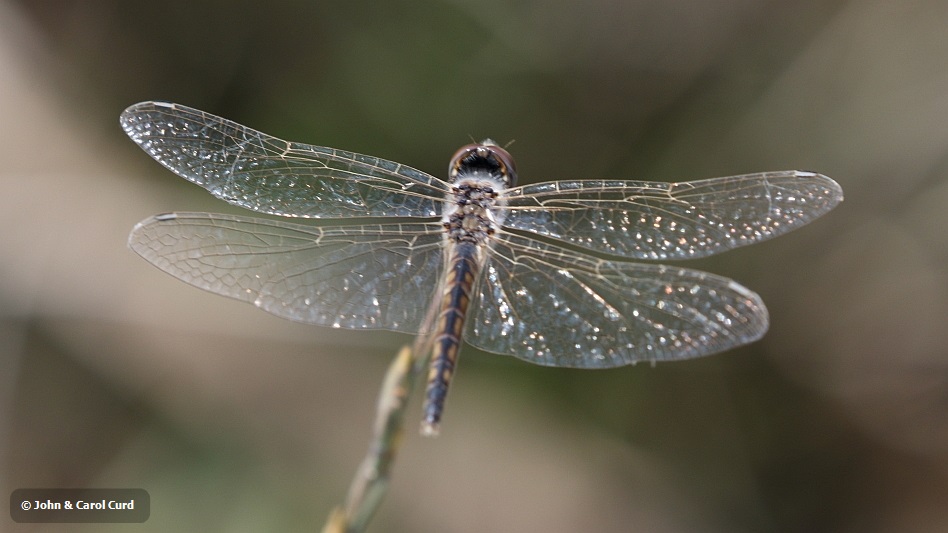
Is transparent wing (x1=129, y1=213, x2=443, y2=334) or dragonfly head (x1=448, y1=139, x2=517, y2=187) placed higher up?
dragonfly head (x1=448, y1=139, x2=517, y2=187)

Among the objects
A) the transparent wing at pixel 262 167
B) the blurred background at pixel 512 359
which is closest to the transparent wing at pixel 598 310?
the transparent wing at pixel 262 167

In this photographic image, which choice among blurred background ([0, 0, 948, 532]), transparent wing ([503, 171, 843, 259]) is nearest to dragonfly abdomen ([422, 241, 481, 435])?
transparent wing ([503, 171, 843, 259])

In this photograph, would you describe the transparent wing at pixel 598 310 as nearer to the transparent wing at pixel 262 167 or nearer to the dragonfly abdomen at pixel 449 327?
the dragonfly abdomen at pixel 449 327

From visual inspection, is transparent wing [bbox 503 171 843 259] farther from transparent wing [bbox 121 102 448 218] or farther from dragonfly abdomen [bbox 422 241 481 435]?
transparent wing [bbox 121 102 448 218]

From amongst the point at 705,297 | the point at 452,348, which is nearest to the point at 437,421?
the point at 452,348

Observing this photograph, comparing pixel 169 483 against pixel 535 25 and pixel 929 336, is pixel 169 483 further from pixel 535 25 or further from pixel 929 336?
pixel 929 336
